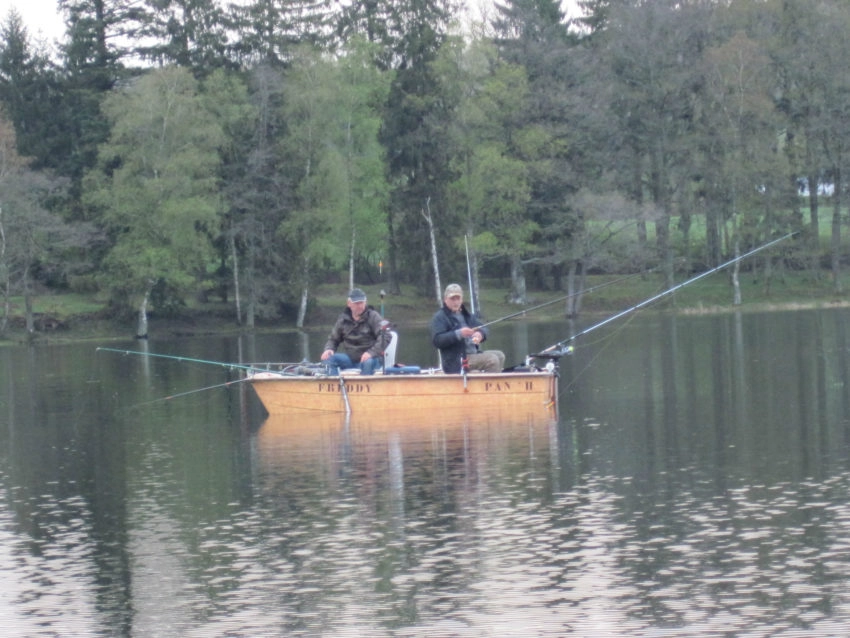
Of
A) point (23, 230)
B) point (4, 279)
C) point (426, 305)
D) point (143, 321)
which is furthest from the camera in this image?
point (426, 305)

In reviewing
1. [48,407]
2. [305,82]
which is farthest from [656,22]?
[48,407]

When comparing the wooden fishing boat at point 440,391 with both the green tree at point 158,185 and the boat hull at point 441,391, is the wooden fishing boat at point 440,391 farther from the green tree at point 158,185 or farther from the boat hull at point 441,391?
the green tree at point 158,185

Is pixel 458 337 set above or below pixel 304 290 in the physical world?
below

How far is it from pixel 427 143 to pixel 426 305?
24.4 feet

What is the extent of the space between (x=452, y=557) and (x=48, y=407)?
1605 centimetres

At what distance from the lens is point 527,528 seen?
11.2 metres

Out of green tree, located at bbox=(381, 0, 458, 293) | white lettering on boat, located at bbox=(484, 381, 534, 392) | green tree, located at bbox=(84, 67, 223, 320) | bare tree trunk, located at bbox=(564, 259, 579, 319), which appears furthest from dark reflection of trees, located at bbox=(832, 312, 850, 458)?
green tree, located at bbox=(84, 67, 223, 320)

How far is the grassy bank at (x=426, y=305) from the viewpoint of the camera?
5478 centimetres

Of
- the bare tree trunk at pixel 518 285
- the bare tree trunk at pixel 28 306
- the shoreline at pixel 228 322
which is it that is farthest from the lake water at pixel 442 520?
the bare tree trunk at pixel 518 285

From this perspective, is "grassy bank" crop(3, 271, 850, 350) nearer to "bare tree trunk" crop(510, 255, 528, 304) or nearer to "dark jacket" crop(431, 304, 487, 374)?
"bare tree trunk" crop(510, 255, 528, 304)

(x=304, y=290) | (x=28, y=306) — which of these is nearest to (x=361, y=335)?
(x=28, y=306)

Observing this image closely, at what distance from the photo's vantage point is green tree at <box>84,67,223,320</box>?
5369 centimetres

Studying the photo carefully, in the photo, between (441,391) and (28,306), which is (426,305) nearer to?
(28,306)

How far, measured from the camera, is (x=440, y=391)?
20188 millimetres
